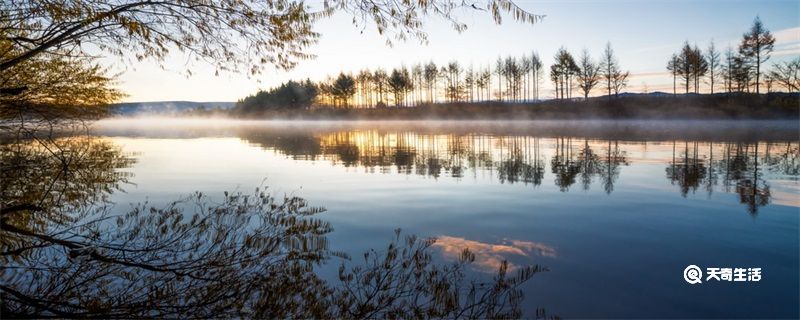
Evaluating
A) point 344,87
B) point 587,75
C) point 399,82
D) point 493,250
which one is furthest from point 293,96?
point 493,250

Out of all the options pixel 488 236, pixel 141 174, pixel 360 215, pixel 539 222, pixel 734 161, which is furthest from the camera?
pixel 734 161

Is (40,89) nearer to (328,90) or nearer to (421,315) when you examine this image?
(421,315)

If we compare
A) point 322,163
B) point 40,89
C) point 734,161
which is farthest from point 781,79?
point 40,89

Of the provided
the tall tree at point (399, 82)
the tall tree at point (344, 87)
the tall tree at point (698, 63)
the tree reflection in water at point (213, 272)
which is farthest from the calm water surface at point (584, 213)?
the tall tree at point (344, 87)

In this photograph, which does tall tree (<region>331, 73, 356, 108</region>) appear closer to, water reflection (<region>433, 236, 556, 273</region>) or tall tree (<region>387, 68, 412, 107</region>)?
Result: tall tree (<region>387, 68, 412, 107</region>)

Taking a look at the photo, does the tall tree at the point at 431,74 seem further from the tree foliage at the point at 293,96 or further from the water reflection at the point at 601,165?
Answer: the water reflection at the point at 601,165

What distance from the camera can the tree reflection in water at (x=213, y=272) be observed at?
16.0 ft

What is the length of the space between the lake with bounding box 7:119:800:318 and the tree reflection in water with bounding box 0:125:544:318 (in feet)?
1.40

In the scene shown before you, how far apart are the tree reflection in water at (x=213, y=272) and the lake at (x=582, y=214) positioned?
1.40 ft

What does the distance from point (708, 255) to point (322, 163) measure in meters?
15.6

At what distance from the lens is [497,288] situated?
5496 mm

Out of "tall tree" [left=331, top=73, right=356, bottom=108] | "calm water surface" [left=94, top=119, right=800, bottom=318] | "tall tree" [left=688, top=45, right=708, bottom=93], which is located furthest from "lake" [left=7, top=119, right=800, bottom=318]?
"tall tree" [left=331, top=73, right=356, bottom=108]

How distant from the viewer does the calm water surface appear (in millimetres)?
5391

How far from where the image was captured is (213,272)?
586cm
